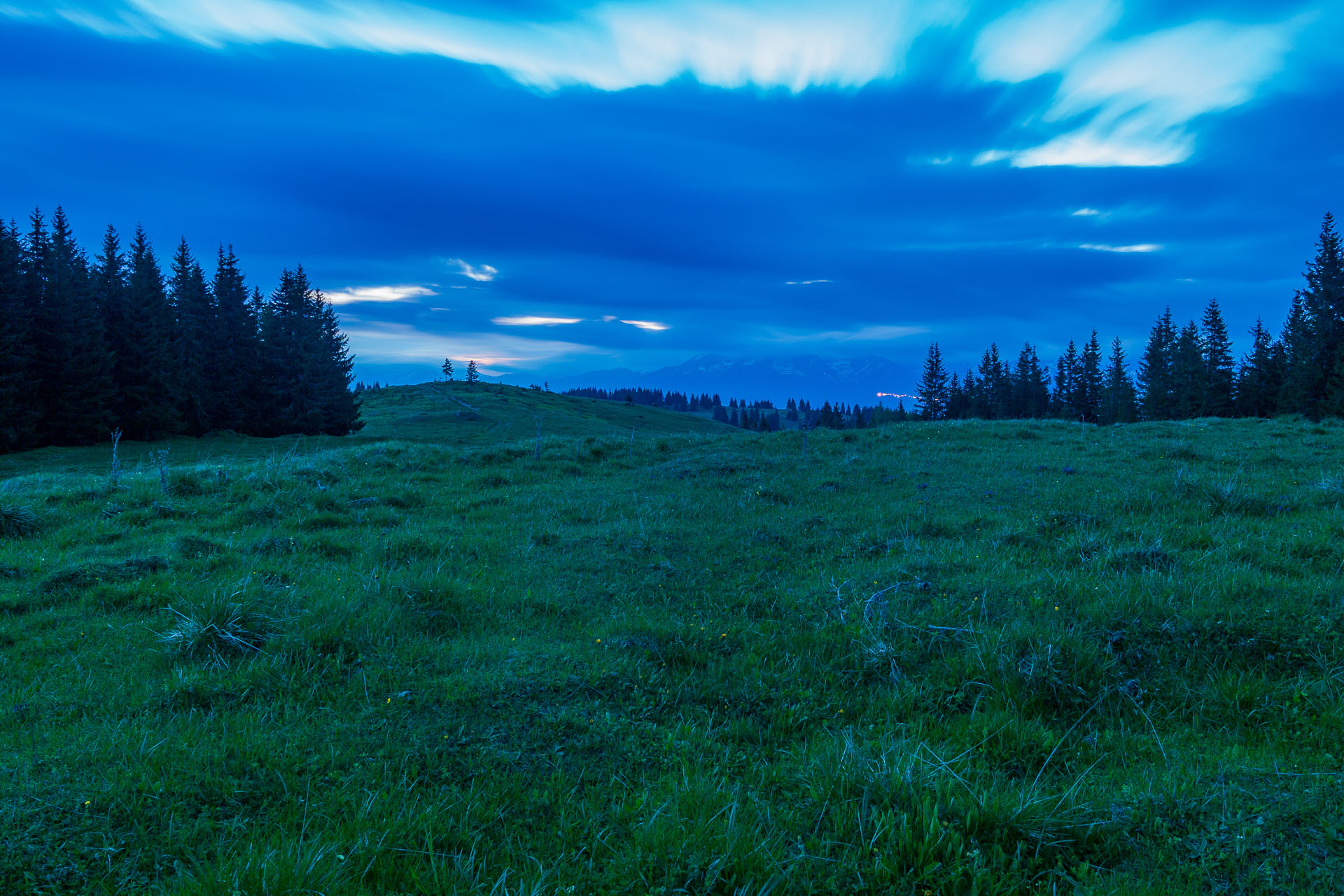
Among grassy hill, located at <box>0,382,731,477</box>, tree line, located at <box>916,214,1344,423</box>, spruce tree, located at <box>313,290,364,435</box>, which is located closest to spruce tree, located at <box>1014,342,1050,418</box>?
tree line, located at <box>916,214,1344,423</box>

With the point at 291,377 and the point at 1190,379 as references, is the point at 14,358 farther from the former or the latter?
the point at 1190,379

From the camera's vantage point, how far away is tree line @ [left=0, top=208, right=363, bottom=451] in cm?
4394

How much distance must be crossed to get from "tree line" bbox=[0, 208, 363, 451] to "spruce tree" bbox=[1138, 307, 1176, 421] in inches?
3511

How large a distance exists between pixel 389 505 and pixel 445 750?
416 inches

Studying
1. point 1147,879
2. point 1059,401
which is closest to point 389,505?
point 1147,879

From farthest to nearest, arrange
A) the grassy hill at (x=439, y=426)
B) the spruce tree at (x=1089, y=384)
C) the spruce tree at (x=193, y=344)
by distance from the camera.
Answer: the spruce tree at (x=1089, y=384) < the spruce tree at (x=193, y=344) < the grassy hill at (x=439, y=426)

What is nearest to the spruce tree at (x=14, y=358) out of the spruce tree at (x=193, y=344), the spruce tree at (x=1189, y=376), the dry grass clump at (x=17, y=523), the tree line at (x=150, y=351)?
the tree line at (x=150, y=351)

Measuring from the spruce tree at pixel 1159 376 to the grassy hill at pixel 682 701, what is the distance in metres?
73.1

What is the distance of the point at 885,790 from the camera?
3607mm

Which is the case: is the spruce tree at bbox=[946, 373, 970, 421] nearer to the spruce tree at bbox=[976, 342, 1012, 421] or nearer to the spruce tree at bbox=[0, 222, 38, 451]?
the spruce tree at bbox=[976, 342, 1012, 421]

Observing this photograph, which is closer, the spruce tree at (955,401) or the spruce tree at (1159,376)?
the spruce tree at (1159,376)

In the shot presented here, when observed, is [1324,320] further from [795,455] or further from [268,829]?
[268,829]

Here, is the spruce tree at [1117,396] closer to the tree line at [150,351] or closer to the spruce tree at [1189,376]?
the spruce tree at [1189,376]

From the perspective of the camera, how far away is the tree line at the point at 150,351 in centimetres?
4394
